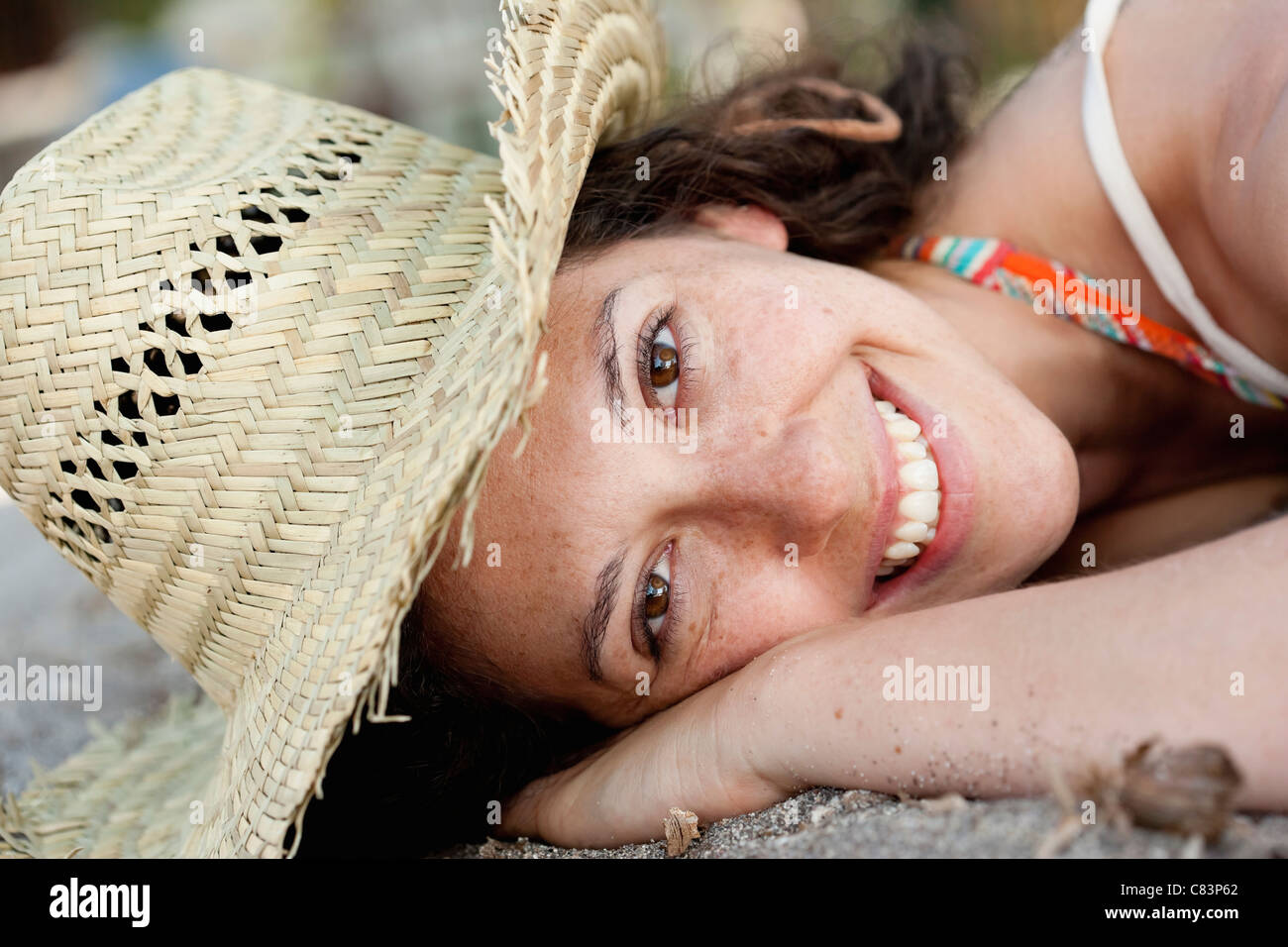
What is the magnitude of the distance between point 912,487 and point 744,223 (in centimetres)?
73

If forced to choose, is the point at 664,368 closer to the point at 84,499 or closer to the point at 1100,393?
the point at 84,499

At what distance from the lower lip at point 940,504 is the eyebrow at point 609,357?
438mm

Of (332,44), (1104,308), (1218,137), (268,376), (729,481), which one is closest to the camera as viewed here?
(268,376)

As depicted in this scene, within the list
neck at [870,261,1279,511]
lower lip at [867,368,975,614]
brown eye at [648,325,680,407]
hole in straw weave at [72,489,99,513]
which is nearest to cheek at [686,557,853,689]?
lower lip at [867,368,975,614]

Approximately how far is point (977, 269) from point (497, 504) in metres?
1.19

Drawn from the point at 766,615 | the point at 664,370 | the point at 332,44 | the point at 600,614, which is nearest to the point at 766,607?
the point at 766,615

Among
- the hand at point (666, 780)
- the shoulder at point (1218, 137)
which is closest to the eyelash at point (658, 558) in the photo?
the hand at point (666, 780)

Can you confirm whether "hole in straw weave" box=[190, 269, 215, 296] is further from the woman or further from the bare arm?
the bare arm

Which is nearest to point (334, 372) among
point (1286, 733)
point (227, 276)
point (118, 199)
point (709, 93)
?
point (227, 276)

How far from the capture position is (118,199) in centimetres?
150

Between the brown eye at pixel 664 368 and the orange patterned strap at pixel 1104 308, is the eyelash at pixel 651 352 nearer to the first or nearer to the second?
the brown eye at pixel 664 368

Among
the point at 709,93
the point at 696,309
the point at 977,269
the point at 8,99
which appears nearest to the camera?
the point at 696,309

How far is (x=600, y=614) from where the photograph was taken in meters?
1.56
